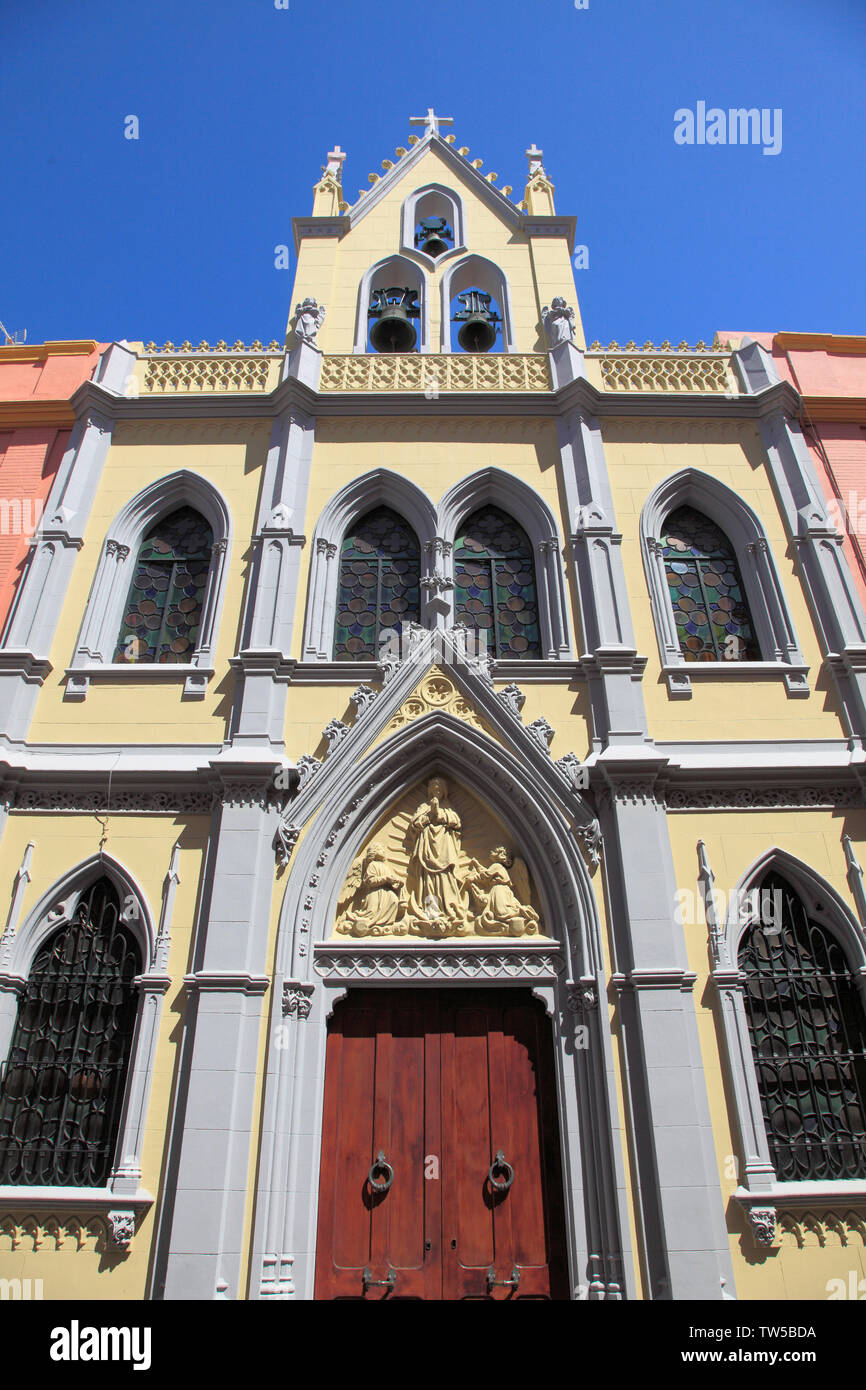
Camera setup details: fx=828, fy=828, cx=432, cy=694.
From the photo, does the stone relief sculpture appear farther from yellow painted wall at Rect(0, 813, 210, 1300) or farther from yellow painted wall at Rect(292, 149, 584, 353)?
yellow painted wall at Rect(292, 149, 584, 353)

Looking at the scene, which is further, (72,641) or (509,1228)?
(72,641)

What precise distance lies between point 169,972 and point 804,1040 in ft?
20.8

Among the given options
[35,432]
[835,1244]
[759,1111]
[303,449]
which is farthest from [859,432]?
[35,432]

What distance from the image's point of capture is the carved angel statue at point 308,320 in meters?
12.7

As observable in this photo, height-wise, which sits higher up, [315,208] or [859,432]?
[315,208]

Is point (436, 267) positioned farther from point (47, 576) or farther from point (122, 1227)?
point (122, 1227)

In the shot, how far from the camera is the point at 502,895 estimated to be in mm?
8844

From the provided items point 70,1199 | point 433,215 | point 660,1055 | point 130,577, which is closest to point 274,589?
point 130,577

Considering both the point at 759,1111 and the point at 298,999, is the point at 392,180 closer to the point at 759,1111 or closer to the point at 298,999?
the point at 298,999

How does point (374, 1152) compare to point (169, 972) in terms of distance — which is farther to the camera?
point (169, 972)

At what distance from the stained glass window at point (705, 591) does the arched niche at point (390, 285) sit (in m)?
5.23

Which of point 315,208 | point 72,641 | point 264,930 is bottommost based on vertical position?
point 264,930

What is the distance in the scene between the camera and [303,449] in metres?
11.7

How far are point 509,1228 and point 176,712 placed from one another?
6.40m
